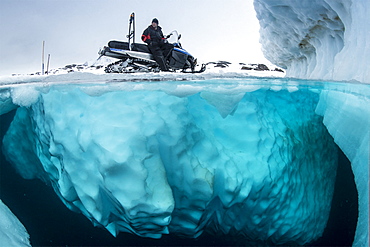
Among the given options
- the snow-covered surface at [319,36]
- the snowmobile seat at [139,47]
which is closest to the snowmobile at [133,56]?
the snowmobile seat at [139,47]

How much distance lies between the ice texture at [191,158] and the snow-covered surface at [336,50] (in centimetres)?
47

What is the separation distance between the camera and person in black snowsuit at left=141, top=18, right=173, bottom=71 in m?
7.29

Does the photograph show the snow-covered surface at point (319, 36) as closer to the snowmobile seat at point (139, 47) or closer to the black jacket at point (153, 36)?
the black jacket at point (153, 36)

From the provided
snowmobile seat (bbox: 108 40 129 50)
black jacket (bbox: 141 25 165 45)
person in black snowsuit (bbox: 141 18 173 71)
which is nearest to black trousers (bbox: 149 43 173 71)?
person in black snowsuit (bbox: 141 18 173 71)

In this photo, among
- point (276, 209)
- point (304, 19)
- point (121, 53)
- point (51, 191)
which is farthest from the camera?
point (121, 53)

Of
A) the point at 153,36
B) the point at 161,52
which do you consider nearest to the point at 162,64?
the point at 161,52

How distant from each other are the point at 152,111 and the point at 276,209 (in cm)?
145

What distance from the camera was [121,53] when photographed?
748 cm

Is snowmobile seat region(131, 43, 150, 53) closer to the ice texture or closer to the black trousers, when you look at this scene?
the black trousers

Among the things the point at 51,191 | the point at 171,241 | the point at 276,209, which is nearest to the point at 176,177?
the point at 171,241

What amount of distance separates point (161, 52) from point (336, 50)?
4229mm

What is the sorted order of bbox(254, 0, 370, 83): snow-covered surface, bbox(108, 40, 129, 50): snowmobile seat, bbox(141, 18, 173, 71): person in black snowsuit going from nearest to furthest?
1. bbox(254, 0, 370, 83): snow-covered surface
2. bbox(141, 18, 173, 71): person in black snowsuit
3. bbox(108, 40, 129, 50): snowmobile seat

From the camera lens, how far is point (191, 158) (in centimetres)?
235

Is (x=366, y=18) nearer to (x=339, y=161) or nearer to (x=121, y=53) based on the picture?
(x=339, y=161)
